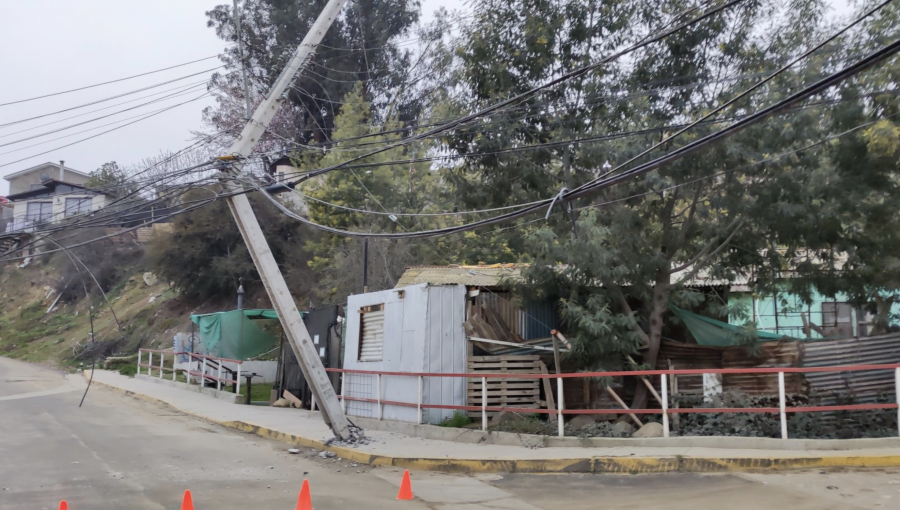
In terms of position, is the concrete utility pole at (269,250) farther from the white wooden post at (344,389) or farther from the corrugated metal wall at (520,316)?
the corrugated metal wall at (520,316)

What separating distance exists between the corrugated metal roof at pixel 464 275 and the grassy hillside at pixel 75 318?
21.4 metres

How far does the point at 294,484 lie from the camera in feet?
30.3

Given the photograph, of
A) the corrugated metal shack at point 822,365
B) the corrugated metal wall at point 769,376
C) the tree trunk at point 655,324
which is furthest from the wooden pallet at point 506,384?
the corrugated metal wall at point 769,376

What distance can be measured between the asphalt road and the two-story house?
42569 millimetres

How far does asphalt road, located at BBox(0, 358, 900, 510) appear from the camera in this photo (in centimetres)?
774

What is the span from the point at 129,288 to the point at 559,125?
Result: 4335 cm

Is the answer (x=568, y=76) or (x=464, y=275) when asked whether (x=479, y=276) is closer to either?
(x=464, y=275)

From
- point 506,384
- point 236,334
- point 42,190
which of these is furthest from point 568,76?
point 42,190

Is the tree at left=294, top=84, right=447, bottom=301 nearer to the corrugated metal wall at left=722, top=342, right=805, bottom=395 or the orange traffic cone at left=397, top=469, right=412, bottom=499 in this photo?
the corrugated metal wall at left=722, top=342, right=805, bottom=395

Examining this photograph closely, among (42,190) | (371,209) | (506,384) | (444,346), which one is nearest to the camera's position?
(506,384)

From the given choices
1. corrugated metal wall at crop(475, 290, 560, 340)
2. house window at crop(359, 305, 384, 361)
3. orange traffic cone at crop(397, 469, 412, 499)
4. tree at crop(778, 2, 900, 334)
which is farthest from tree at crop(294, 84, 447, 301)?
orange traffic cone at crop(397, 469, 412, 499)

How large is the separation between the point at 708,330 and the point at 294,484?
834cm

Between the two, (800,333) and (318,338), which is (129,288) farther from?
(800,333)

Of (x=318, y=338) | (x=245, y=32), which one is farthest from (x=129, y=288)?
(x=318, y=338)
